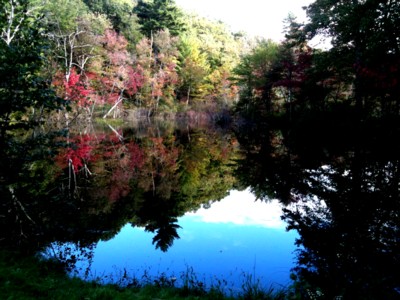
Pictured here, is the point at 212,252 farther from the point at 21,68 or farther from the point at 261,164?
the point at 261,164

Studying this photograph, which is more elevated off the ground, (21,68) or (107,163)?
(107,163)

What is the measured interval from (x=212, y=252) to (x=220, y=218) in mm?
2173

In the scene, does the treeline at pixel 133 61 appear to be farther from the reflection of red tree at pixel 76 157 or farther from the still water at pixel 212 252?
the still water at pixel 212 252

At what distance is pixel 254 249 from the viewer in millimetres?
6461

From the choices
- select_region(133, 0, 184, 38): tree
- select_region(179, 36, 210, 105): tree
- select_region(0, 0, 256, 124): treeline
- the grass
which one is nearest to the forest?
the grass

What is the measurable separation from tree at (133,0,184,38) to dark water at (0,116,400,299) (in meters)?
40.4

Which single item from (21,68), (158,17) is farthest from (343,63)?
(158,17)

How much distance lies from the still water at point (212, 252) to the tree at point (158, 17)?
1780 inches

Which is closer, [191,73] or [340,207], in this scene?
[340,207]

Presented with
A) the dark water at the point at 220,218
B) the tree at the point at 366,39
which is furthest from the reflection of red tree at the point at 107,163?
the tree at the point at 366,39

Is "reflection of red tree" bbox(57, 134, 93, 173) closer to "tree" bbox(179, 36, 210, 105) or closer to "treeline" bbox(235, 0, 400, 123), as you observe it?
"treeline" bbox(235, 0, 400, 123)

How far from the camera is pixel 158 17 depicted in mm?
50344

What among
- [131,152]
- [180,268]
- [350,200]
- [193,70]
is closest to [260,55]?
[193,70]

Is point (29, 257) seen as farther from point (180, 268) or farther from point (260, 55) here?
point (260, 55)
